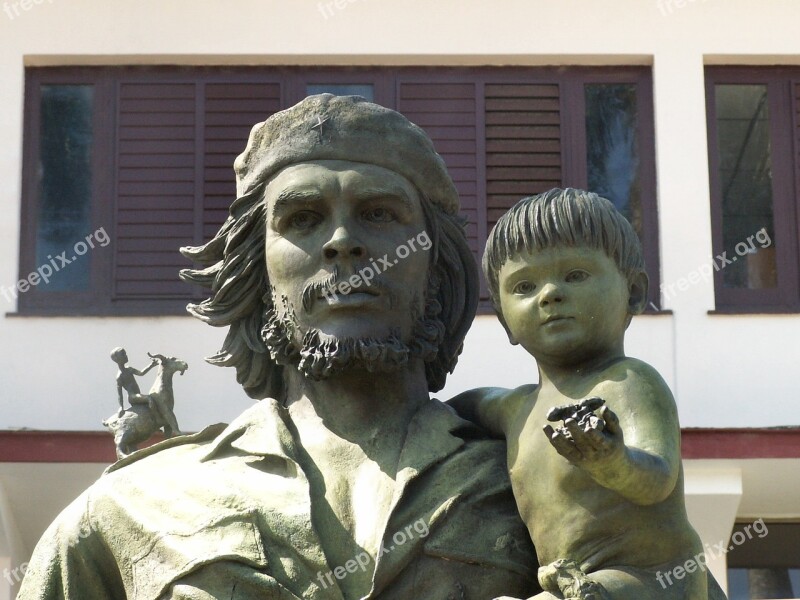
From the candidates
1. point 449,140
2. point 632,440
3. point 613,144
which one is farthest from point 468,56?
point 632,440

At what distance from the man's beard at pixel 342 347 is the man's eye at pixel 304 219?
0.66 ft

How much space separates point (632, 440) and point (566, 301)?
1.32 ft

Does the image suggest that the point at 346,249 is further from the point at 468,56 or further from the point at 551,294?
the point at 468,56

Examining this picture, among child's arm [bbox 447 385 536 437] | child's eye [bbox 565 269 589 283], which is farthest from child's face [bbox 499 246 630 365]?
child's arm [bbox 447 385 536 437]

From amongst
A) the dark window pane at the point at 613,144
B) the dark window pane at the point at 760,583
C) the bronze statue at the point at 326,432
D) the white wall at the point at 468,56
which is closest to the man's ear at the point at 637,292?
the bronze statue at the point at 326,432

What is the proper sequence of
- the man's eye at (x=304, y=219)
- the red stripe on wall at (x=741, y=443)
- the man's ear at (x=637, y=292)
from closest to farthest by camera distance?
the man's ear at (x=637, y=292), the man's eye at (x=304, y=219), the red stripe on wall at (x=741, y=443)

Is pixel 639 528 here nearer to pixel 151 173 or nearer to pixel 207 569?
pixel 207 569

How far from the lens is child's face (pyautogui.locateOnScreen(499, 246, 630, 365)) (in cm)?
623

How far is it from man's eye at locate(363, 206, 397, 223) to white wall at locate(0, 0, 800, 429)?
11.4 metres

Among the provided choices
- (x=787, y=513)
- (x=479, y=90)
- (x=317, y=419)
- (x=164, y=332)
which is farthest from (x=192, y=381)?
(x=317, y=419)

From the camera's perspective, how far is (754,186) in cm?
1909

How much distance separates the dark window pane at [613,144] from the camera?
61.9 feet

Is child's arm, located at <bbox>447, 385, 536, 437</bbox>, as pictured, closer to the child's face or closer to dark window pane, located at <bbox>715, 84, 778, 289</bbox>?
Answer: the child's face

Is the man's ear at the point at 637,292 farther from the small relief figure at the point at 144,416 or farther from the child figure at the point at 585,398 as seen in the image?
the small relief figure at the point at 144,416
